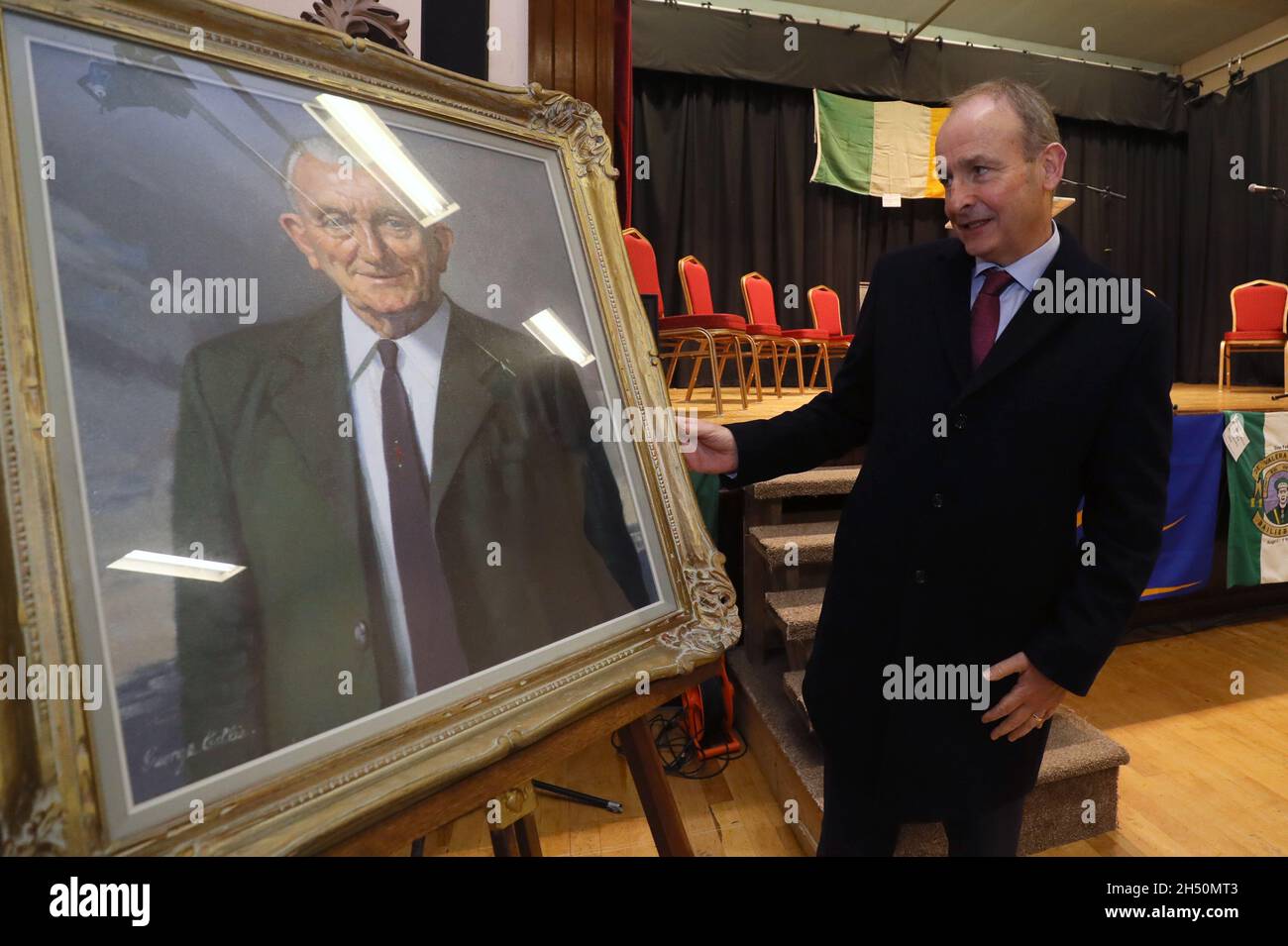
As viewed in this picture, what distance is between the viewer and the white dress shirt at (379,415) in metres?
0.58

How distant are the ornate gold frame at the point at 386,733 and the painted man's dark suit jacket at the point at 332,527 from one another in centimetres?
4

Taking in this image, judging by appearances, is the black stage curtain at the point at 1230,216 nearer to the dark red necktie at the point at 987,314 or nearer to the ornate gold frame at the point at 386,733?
the dark red necktie at the point at 987,314

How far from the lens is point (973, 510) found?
958 mm

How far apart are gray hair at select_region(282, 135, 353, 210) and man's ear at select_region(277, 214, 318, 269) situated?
0.5 inches

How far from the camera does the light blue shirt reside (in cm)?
98

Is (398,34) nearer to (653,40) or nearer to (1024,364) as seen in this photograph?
(1024,364)

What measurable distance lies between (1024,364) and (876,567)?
350 mm

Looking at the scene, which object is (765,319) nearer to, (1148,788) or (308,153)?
(1148,788)

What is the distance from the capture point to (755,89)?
21.6 feet

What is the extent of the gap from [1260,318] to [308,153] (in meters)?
7.24

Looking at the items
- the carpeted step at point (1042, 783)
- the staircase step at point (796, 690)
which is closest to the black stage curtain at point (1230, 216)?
the carpeted step at point (1042, 783)

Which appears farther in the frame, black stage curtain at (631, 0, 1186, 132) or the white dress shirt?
black stage curtain at (631, 0, 1186, 132)

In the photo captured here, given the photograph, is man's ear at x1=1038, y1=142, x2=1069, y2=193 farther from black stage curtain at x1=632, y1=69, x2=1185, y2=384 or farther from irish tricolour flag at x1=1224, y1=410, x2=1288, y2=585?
black stage curtain at x1=632, y1=69, x2=1185, y2=384
